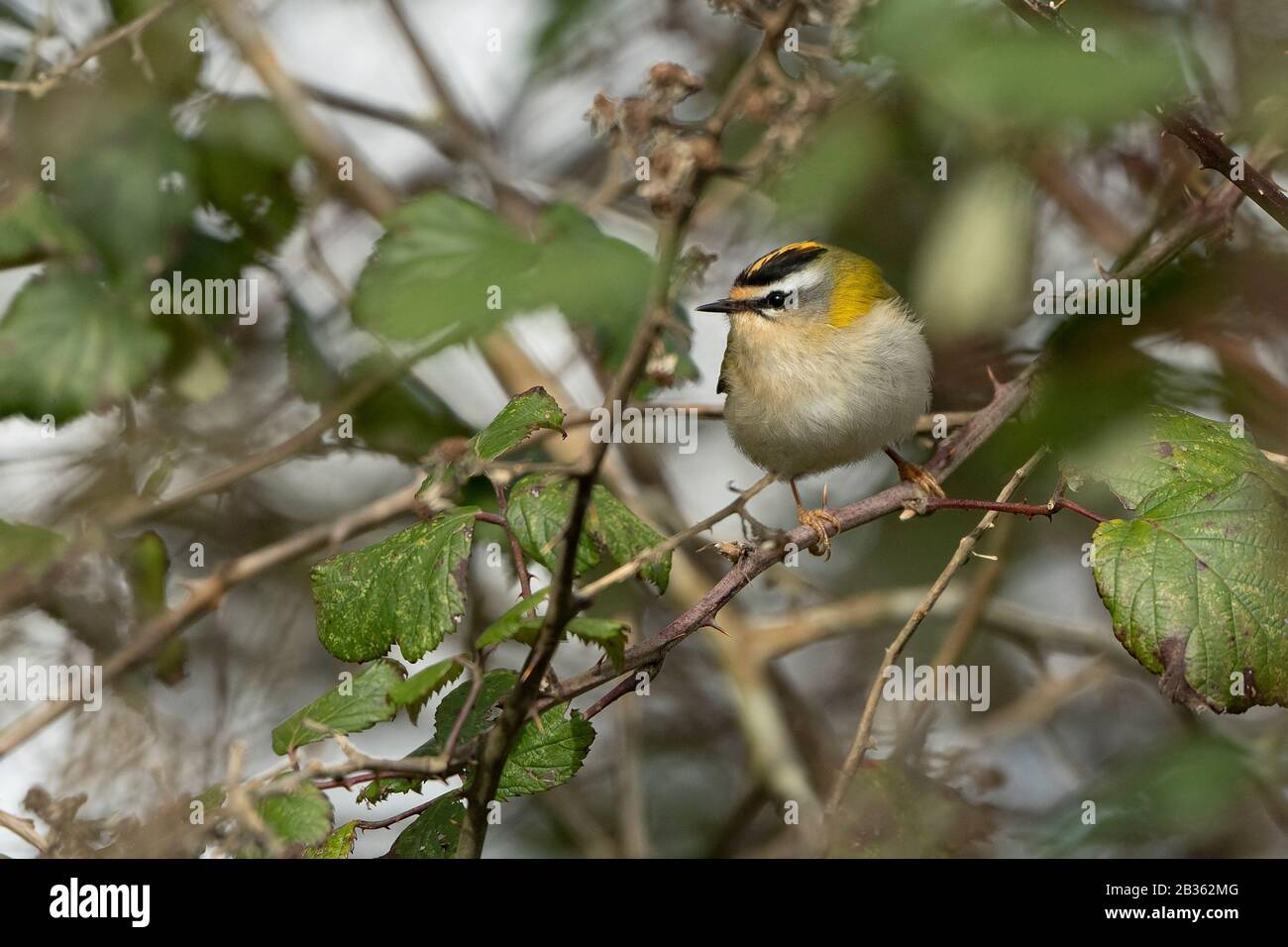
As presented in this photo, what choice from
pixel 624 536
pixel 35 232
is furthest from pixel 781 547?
pixel 35 232

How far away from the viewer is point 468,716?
1630 mm

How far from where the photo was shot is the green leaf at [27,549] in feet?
8.15

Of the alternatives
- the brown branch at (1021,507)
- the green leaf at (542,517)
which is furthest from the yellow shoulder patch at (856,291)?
the green leaf at (542,517)

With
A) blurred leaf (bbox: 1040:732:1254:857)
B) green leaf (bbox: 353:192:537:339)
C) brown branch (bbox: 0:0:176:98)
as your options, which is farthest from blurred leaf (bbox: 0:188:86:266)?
blurred leaf (bbox: 1040:732:1254:857)

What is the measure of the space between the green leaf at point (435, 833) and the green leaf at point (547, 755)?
0.06 meters

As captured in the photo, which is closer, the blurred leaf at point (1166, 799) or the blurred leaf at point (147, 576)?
the blurred leaf at point (1166, 799)

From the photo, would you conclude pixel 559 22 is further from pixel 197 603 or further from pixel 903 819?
pixel 903 819

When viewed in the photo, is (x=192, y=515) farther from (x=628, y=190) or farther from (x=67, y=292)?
(x=628, y=190)

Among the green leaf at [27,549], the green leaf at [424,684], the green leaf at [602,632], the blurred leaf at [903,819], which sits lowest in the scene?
the blurred leaf at [903,819]

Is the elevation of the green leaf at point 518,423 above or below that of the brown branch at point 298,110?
below

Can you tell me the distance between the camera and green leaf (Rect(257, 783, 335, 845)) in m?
1.33

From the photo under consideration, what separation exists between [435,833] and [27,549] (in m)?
1.43

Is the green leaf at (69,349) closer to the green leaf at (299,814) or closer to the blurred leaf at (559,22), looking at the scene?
the blurred leaf at (559,22)

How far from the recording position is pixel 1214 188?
219cm
